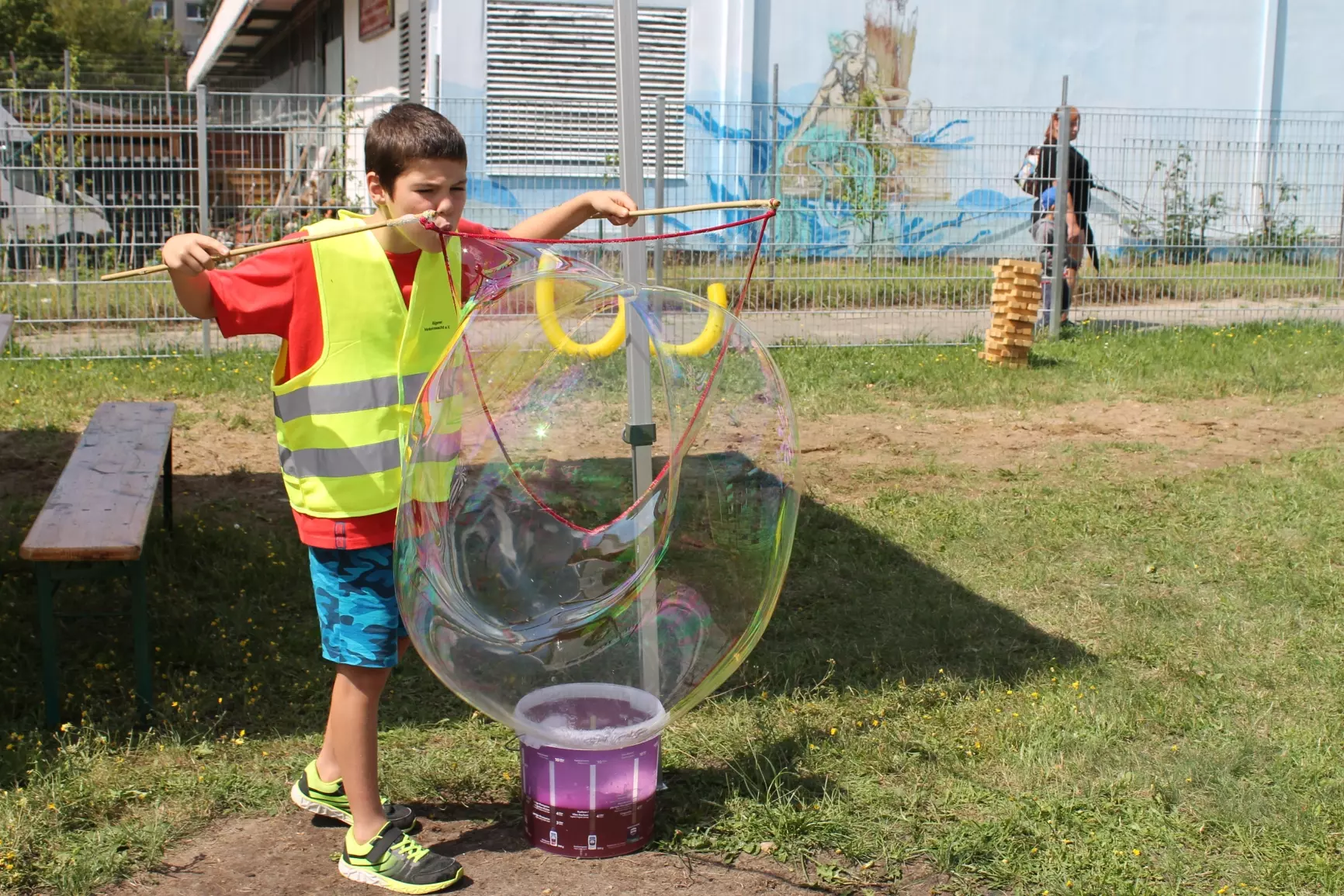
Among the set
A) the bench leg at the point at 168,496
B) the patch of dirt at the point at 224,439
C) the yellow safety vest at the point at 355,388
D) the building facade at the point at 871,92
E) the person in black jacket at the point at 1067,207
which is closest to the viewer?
the yellow safety vest at the point at 355,388

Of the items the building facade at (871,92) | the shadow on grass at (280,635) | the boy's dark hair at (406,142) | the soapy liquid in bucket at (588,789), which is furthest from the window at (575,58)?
the soapy liquid in bucket at (588,789)

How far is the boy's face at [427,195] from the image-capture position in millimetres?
2910

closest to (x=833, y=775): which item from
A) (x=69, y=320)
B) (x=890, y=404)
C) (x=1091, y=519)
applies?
(x=1091, y=519)

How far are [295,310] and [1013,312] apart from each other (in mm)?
7520

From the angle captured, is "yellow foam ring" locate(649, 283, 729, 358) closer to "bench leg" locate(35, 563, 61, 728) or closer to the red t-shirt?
the red t-shirt

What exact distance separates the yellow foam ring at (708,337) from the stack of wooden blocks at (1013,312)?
22.6 feet

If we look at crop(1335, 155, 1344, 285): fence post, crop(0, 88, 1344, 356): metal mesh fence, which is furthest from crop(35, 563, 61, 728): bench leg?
crop(1335, 155, 1344, 285): fence post

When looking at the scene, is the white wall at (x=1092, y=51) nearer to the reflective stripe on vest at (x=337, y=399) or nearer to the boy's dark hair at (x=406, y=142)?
the boy's dark hair at (x=406, y=142)

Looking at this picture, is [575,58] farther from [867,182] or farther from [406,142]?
[406,142]

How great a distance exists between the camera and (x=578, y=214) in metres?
3.28

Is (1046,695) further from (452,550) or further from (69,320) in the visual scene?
(69,320)

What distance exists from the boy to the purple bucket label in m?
0.24

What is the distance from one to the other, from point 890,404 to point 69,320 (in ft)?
19.7

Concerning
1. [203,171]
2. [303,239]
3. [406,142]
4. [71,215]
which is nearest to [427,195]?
[406,142]
